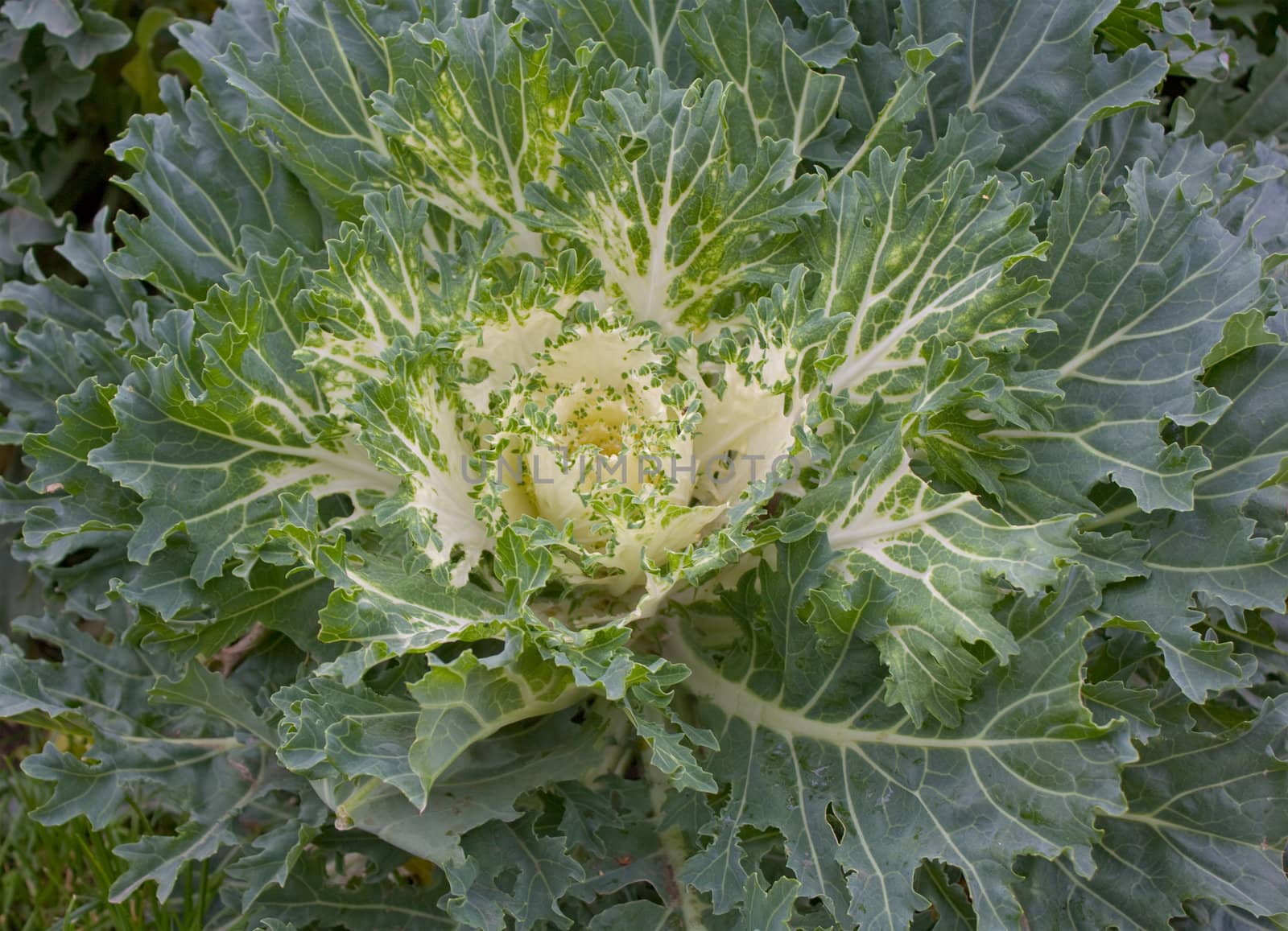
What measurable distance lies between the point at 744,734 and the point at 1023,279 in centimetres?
93

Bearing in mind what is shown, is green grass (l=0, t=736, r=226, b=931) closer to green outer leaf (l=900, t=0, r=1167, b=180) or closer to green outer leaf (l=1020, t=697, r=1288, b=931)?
green outer leaf (l=1020, t=697, r=1288, b=931)

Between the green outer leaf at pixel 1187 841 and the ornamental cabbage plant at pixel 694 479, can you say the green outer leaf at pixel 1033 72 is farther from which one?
the green outer leaf at pixel 1187 841

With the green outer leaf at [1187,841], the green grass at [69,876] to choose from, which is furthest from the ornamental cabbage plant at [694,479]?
the green grass at [69,876]

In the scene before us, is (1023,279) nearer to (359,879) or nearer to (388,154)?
(388,154)

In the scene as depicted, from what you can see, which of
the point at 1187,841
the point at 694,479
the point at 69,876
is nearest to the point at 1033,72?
the point at 694,479

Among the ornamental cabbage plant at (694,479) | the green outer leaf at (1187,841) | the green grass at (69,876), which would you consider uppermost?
the ornamental cabbage plant at (694,479)

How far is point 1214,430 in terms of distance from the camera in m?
2.07

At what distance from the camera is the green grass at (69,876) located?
107 inches

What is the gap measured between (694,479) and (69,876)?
2.11m

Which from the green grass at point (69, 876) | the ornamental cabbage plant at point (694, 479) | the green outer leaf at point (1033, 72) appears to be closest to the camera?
the ornamental cabbage plant at point (694, 479)

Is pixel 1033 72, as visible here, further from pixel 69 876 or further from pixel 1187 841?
pixel 69 876

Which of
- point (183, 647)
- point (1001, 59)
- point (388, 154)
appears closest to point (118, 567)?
point (183, 647)

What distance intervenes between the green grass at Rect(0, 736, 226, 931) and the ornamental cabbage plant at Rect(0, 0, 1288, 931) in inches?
21.0

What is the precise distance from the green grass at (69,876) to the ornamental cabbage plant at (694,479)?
0.53m
